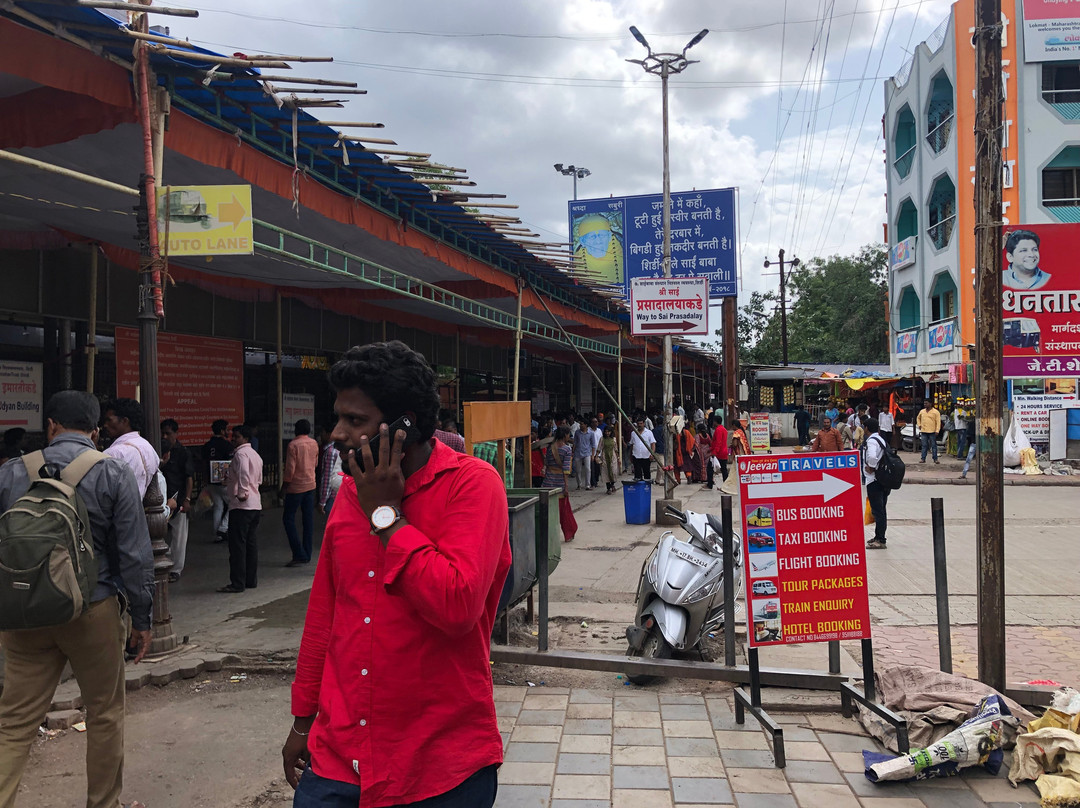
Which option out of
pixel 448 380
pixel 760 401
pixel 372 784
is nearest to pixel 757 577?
pixel 372 784

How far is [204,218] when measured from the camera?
204 inches

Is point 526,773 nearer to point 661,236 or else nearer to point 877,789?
point 877,789

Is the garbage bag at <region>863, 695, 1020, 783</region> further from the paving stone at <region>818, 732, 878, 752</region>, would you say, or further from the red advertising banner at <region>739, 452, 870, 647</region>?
the red advertising banner at <region>739, 452, 870, 647</region>

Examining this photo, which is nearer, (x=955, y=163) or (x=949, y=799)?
(x=949, y=799)

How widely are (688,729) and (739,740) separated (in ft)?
0.92

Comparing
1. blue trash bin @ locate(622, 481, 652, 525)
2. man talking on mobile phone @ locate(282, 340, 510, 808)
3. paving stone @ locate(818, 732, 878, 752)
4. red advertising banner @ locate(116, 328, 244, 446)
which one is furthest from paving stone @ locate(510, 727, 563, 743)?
blue trash bin @ locate(622, 481, 652, 525)

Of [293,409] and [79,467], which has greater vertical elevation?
[293,409]

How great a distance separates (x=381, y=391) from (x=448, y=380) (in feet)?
49.5

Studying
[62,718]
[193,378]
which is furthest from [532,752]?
[193,378]

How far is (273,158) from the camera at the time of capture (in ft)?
20.1

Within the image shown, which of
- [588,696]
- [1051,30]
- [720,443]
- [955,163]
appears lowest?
[588,696]

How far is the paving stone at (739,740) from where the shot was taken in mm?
4125

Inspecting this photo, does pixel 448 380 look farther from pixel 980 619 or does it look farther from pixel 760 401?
pixel 760 401

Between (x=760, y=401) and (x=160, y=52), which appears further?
(x=760, y=401)
